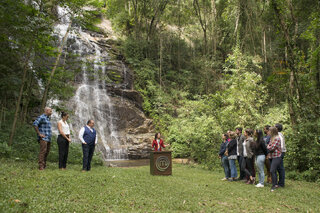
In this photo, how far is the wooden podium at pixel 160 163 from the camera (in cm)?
835

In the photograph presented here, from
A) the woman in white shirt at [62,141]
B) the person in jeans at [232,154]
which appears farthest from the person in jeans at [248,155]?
the woman in white shirt at [62,141]

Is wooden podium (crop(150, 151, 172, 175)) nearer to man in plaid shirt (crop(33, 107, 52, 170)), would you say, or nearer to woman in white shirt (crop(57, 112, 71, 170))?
woman in white shirt (crop(57, 112, 71, 170))

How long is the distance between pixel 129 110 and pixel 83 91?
420 centimetres

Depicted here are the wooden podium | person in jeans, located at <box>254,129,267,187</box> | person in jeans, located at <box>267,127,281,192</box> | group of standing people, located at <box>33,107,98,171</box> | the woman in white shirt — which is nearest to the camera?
person in jeans, located at <box>267,127,281,192</box>

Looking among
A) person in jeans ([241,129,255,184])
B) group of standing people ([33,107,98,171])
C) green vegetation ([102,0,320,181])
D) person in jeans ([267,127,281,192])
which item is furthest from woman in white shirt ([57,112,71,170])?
green vegetation ([102,0,320,181])

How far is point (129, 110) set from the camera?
20.2 meters

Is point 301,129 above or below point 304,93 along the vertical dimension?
below

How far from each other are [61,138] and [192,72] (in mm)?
21269

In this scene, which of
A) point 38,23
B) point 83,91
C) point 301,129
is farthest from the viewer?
point 83,91

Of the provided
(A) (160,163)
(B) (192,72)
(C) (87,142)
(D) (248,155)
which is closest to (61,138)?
(C) (87,142)

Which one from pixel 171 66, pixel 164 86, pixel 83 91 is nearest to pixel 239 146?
pixel 83 91

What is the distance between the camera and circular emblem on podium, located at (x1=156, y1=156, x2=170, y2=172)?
8430mm

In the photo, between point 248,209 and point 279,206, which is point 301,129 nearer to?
point 279,206

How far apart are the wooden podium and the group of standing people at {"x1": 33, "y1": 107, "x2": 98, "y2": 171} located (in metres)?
2.24
